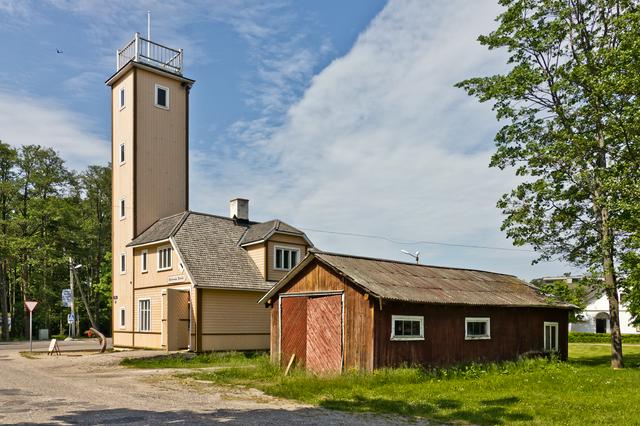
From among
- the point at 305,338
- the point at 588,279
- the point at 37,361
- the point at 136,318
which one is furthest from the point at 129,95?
the point at 588,279

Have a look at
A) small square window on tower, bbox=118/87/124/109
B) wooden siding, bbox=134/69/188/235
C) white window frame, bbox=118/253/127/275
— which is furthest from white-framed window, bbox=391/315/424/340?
small square window on tower, bbox=118/87/124/109

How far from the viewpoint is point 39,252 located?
52.2 meters

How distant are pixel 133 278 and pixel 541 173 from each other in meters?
22.7

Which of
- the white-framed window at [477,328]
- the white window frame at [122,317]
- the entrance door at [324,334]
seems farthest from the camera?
the white window frame at [122,317]

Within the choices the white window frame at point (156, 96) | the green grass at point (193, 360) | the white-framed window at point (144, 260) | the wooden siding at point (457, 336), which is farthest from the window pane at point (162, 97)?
the wooden siding at point (457, 336)

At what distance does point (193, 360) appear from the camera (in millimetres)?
26297

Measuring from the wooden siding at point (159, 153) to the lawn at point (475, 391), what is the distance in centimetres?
1632

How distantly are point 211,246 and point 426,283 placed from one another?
535 inches

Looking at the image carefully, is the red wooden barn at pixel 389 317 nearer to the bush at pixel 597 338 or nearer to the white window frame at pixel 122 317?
the white window frame at pixel 122 317

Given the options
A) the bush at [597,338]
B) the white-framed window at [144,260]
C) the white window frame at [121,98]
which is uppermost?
the white window frame at [121,98]

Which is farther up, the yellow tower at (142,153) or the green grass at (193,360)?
the yellow tower at (142,153)

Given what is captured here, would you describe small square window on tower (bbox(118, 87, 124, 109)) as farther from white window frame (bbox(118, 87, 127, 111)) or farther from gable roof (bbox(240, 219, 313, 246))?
gable roof (bbox(240, 219, 313, 246))

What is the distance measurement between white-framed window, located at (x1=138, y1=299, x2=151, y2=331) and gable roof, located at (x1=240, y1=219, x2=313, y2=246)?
243 inches

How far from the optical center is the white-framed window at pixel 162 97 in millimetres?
35688
